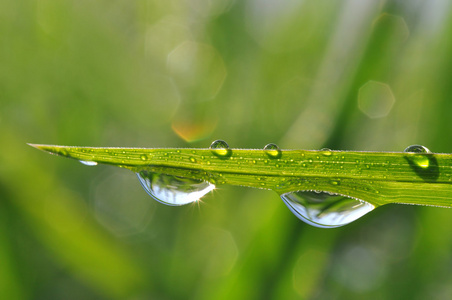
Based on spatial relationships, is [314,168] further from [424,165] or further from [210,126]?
[210,126]

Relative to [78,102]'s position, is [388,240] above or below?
below

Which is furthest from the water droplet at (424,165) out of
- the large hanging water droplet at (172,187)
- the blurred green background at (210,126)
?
the blurred green background at (210,126)

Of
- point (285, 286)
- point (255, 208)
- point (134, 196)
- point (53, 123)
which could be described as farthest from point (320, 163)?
point (53, 123)

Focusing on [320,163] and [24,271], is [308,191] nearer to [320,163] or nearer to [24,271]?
[320,163]

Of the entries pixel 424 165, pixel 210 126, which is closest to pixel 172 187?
pixel 424 165

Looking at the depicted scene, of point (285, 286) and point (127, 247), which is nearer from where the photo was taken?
point (285, 286)

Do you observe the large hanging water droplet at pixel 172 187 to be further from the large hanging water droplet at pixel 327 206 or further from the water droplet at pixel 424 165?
the water droplet at pixel 424 165

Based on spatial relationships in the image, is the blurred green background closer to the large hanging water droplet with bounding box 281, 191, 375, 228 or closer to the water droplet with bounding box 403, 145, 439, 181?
the large hanging water droplet with bounding box 281, 191, 375, 228
